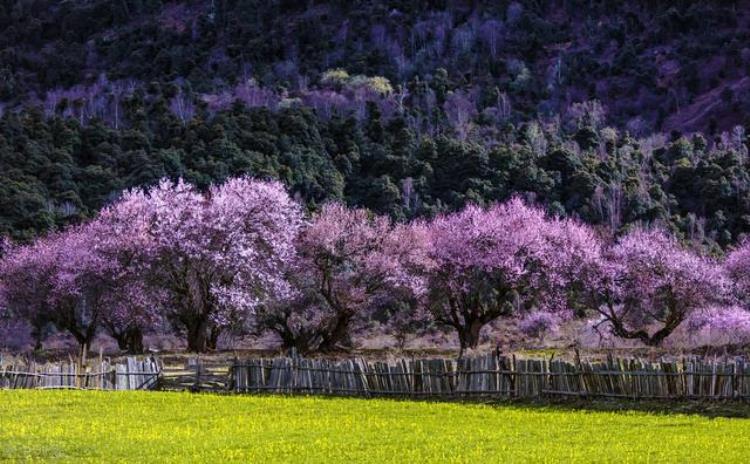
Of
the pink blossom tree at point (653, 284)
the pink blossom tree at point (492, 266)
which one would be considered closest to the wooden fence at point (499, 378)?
the pink blossom tree at point (492, 266)

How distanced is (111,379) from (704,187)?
2516 inches

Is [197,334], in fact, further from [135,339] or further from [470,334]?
[470,334]

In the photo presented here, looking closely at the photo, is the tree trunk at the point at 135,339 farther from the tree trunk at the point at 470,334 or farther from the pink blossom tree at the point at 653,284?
the pink blossom tree at the point at 653,284

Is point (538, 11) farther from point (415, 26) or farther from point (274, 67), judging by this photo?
point (274, 67)

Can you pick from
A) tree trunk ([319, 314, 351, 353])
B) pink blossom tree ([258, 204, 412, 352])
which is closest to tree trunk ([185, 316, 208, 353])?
pink blossom tree ([258, 204, 412, 352])

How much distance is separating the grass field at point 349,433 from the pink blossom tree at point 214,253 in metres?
19.1

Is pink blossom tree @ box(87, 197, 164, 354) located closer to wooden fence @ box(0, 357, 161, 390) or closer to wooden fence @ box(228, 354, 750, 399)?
wooden fence @ box(0, 357, 161, 390)

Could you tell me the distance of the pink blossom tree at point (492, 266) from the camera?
5644 cm

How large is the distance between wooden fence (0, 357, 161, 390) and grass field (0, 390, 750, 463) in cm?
598

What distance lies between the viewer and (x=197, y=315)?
53.6m

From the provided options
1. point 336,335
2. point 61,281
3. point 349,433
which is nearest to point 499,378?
point 349,433

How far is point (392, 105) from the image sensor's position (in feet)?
422

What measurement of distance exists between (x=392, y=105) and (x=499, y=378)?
97633 mm

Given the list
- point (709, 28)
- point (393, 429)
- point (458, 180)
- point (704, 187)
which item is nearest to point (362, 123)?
point (458, 180)
